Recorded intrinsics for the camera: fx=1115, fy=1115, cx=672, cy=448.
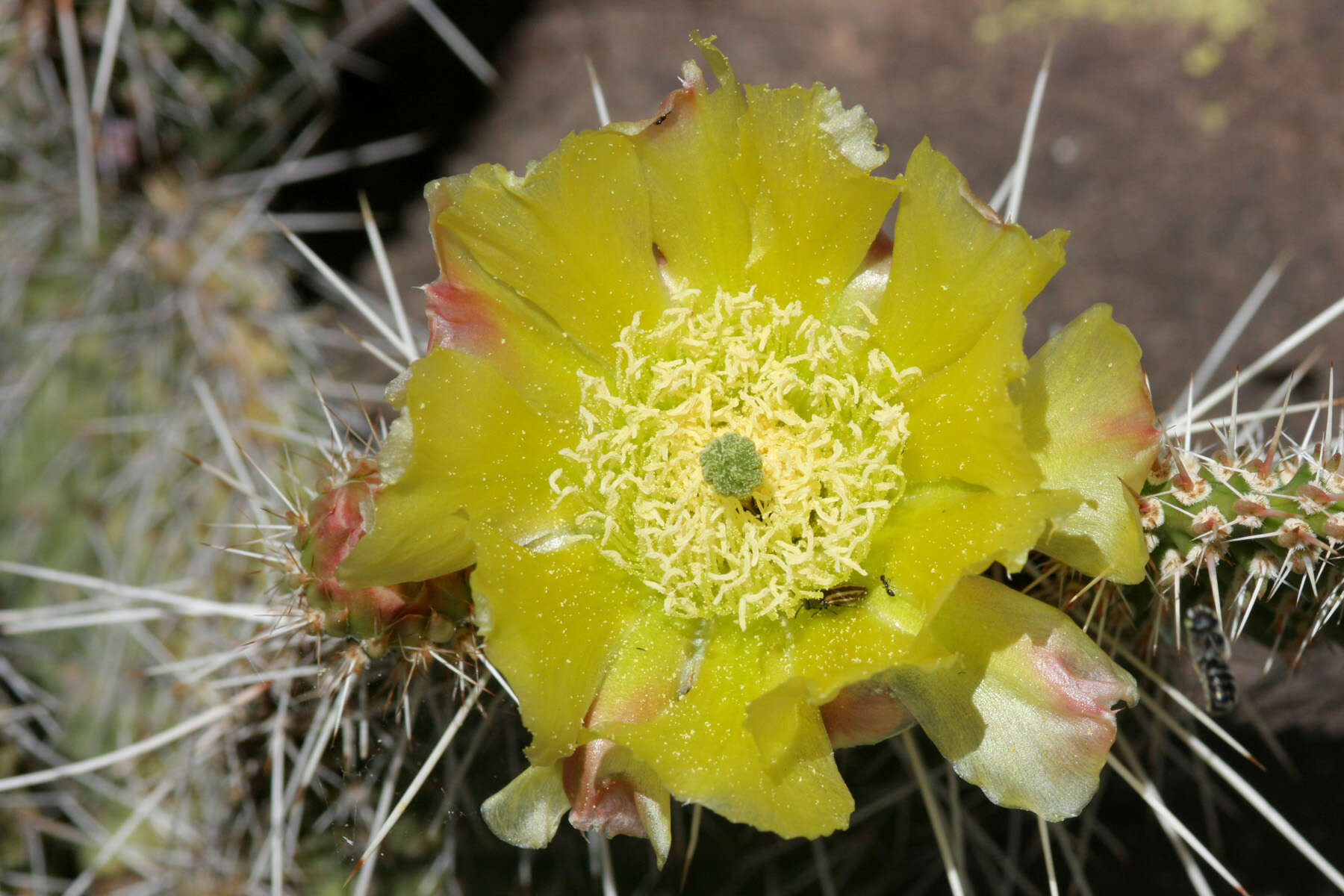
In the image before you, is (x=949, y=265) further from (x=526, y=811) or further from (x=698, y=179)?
(x=526, y=811)

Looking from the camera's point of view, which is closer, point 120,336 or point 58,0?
point 58,0

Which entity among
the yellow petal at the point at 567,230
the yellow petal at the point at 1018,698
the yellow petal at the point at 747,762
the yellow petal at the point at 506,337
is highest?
the yellow petal at the point at 567,230

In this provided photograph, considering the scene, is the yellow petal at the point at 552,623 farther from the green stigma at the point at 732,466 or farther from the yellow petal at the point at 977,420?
the yellow petal at the point at 977,420

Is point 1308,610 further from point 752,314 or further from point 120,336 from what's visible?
point 120,336

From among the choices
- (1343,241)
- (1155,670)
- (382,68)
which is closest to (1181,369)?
(1343,241)

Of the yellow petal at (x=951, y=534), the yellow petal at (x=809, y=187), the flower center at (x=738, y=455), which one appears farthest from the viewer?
the flower center at (x=738, y=455)

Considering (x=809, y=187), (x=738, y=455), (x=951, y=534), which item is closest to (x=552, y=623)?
(x=738, y=455)

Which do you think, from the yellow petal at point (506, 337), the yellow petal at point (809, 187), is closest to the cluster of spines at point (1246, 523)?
the yellow petal at point (809, 187)

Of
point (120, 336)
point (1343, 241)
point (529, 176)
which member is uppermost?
point (529, 176)
